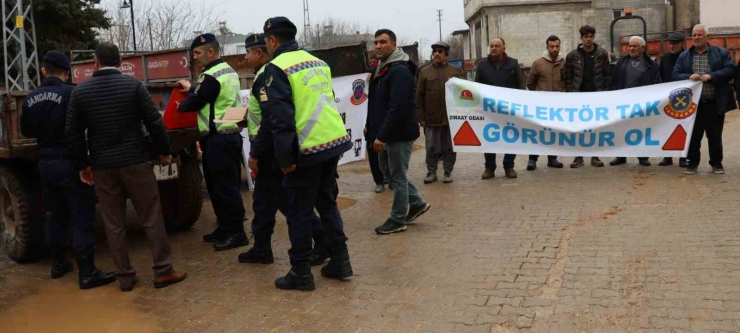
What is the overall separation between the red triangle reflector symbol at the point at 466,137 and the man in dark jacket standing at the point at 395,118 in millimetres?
2801

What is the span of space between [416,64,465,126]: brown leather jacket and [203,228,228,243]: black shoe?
370cm

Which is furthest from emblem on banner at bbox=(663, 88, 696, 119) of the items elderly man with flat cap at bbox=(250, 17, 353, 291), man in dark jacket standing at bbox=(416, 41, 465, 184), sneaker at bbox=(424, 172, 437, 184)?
elderly man with flat cap at bbox=(250, 17, 353, 291)

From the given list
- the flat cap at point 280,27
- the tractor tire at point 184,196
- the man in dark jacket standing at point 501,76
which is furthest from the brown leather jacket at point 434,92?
the flat cap at point 280,27

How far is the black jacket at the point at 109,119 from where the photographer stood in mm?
5293

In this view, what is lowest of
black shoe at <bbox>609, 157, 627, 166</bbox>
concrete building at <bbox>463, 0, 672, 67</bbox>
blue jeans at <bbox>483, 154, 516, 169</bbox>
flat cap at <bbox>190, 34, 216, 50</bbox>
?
black shoe at <bbox>609, 157, 627, 166</bbox>

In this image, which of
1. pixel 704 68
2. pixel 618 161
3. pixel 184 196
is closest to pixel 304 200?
pixel 184 196

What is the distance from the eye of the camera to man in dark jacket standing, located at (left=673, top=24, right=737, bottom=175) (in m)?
8.73

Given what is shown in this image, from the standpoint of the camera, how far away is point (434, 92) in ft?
31.7

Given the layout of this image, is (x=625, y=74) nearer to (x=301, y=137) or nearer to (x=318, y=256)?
(x=318, y=256)

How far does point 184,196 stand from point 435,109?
376 centimetres

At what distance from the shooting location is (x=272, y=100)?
492 cm

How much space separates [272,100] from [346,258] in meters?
1.35

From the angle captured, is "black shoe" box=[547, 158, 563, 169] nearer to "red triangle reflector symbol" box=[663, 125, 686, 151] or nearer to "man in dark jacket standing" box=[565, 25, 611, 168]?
"man in dark jacket standing" box=[565, 25, 611, 168]

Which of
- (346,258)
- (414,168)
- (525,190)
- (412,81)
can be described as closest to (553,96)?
(525,190)
